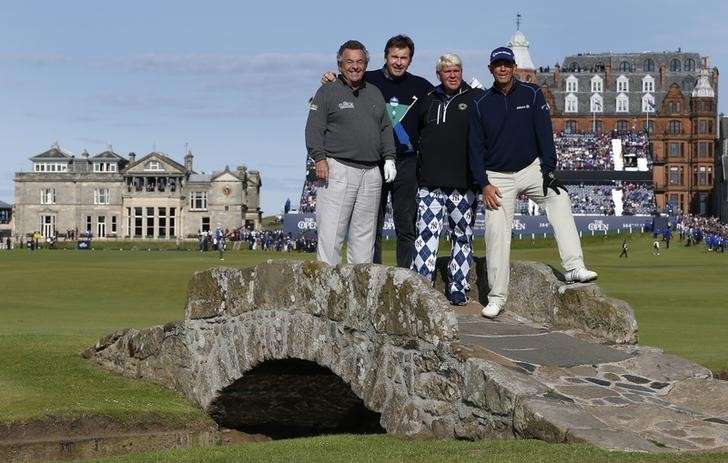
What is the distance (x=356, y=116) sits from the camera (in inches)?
551

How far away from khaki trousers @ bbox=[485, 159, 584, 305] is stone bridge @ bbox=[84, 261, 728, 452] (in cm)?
37

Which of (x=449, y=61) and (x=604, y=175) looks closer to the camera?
(x=449, y=61)

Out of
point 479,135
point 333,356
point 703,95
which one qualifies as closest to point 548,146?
point 479,135

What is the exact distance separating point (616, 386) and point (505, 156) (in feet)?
10.5

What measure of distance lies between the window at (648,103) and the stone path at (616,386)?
506 ft

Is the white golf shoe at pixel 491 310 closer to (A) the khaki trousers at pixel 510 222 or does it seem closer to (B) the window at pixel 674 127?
(A) the khaki trousers at pixel 510 222

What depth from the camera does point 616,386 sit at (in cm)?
1166

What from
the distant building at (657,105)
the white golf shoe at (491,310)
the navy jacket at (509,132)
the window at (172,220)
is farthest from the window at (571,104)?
the white golf shoe at (491,310)

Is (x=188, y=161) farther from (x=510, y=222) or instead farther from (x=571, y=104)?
(x=510, y=222)

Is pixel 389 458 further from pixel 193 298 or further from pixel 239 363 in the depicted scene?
pixel 193 298

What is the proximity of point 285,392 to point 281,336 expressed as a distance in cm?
245

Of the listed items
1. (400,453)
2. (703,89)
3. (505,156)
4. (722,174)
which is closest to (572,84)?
(703,89)

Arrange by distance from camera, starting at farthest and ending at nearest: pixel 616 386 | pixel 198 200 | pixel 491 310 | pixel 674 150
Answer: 1. pixel 198 200
2. pixel 674 150
3. pixel 491 310
4. pixel 616 386

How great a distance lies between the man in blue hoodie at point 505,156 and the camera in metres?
13.7
